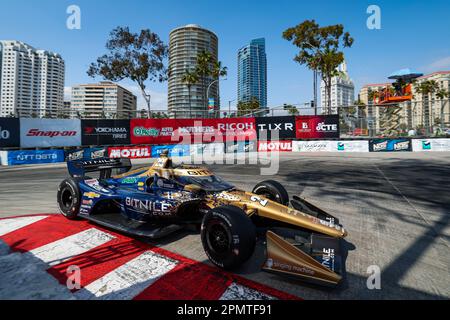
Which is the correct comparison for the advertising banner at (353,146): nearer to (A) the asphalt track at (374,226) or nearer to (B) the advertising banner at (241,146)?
(B) the advertising banner at (241,146)

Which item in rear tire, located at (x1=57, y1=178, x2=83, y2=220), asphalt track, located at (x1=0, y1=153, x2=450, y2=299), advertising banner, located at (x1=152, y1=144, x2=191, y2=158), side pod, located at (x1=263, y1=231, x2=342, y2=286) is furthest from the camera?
advertising banner, located at (x1=152, y1=144, x2=191, y2=158)

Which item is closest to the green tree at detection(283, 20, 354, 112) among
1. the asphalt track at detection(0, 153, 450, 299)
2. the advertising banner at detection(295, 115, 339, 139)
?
the advertising banner at detection(295, 115, 339, 139)

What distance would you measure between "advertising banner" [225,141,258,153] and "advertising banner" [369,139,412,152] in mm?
9430

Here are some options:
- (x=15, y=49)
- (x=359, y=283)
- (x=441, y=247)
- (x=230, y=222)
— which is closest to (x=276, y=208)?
(x=230, y=222)

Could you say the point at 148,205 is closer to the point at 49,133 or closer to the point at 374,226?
the point at 374,226

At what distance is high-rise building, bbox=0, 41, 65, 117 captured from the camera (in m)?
133

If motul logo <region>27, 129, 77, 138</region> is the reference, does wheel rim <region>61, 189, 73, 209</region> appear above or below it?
below

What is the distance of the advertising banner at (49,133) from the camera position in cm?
1927

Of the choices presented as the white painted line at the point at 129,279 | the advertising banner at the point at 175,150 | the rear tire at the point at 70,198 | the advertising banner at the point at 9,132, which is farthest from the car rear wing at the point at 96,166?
the advertising banner at the point at 9,132

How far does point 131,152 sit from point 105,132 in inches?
98.3

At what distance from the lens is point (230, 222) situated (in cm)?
343

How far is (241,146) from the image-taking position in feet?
Answer: 77.6

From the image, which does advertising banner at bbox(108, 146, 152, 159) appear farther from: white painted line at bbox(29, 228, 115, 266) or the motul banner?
white painted line at bbox(29, 228, 115, 266)
